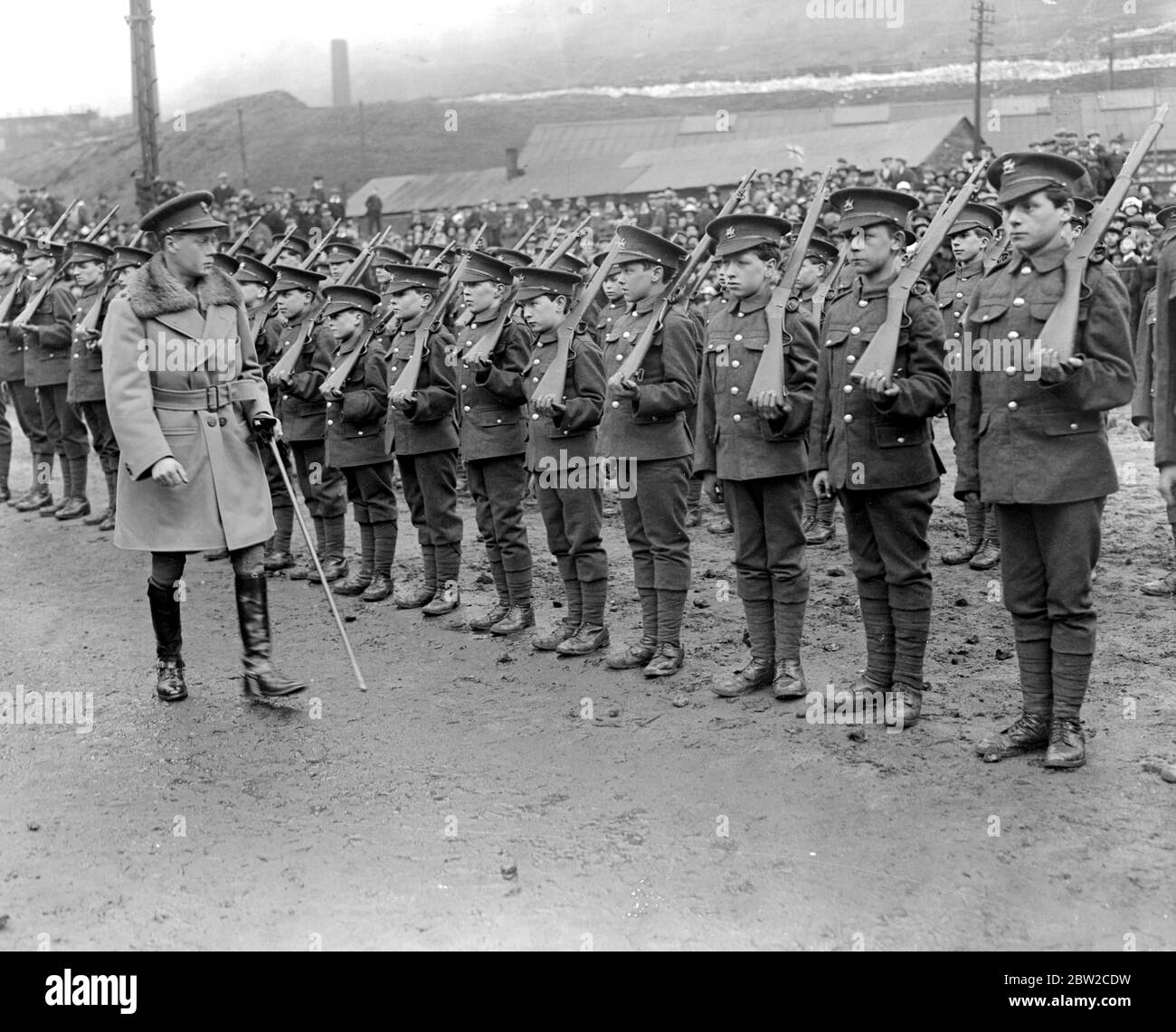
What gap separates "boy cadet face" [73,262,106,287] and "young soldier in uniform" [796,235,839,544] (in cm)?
617

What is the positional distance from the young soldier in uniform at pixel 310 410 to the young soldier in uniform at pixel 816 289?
341cm

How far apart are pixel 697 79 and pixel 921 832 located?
2562 inches

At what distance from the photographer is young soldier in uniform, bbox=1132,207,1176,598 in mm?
5227

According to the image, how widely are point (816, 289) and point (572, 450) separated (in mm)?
3541

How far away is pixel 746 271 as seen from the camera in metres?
6.08

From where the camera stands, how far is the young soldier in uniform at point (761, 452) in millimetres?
6035

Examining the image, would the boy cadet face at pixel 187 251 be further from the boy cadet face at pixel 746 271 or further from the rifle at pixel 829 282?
the rifle at pixel 829 282

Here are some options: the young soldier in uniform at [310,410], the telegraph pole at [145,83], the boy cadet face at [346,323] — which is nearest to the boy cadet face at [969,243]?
the boy cadet face at [346,323]

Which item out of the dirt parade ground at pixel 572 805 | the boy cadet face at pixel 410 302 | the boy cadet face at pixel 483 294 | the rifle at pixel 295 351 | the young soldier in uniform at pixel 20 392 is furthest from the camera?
the young soldier in uniform at pixel 20 392

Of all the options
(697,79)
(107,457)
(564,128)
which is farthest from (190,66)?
(107,457)

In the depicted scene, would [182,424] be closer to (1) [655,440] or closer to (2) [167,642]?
(2) [167,642]

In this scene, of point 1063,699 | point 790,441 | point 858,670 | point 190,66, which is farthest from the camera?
point 190,66
